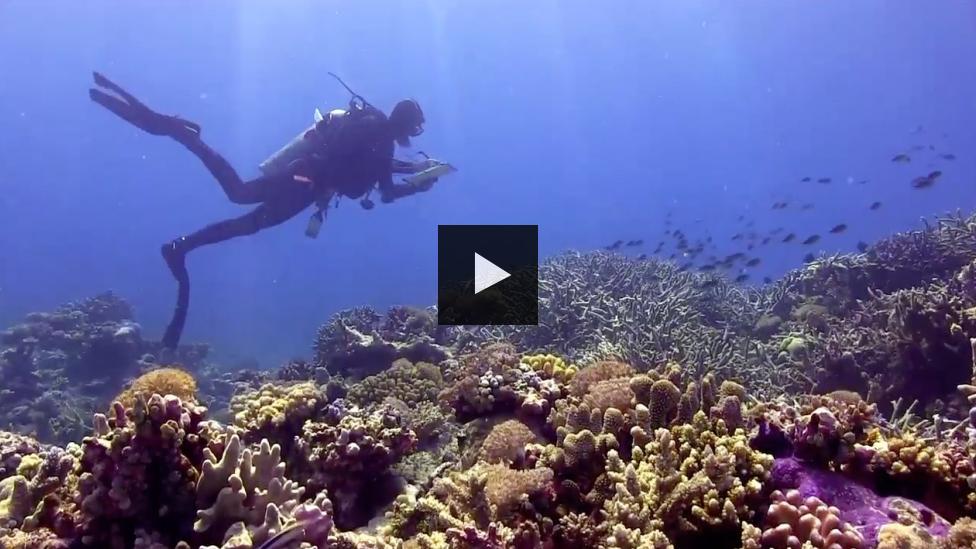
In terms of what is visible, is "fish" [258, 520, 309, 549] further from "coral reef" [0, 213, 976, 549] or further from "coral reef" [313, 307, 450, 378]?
"coral reef" [313, 307, 450, 378]

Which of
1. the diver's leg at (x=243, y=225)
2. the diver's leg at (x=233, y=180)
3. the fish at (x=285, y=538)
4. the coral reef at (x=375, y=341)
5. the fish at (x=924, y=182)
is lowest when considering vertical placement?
the fish at (x=285, y=538)

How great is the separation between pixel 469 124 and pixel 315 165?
446 ft

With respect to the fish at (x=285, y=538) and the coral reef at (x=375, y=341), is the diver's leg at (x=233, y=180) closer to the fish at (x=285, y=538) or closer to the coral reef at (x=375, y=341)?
the coral reef at (x=375, y=341)

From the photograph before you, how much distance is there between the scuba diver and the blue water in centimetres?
8008

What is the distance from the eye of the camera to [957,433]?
4.11 meters

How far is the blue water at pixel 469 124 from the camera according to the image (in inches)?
4163

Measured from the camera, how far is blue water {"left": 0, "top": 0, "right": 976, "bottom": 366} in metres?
106

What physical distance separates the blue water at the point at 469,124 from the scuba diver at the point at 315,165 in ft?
263

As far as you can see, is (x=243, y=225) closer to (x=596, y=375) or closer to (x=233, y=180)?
(x=233, y=180)

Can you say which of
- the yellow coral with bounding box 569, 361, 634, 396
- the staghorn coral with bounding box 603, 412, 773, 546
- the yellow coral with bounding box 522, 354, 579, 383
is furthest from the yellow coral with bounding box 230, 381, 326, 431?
the staghorn coral with bounding box 603, 412, 773, 546

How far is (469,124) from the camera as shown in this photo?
143625 mm

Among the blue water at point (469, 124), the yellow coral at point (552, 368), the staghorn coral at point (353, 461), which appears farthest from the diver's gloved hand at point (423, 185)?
the blue water at point (469, 124)

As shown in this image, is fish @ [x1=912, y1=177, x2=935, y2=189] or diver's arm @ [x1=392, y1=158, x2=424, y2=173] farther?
fish @ [x1=912, y1=177, x2=935, y2=189]

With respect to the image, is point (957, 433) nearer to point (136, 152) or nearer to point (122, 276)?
point (122, 276)
